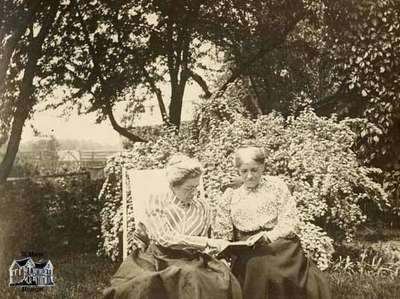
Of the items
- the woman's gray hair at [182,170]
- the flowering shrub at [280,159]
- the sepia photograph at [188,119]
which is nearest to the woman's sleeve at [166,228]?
the woman's gray hair at [182,170]

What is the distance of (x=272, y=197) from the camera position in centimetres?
260

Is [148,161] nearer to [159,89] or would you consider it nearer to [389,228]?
[159,89]

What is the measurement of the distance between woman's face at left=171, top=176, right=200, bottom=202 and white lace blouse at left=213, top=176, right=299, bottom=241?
0.28 m

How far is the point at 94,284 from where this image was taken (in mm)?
3354

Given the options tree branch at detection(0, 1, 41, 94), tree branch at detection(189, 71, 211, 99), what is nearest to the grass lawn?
tree branch at detection(0, 1, 41, 94)

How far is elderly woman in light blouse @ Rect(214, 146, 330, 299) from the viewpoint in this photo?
2.43 metres

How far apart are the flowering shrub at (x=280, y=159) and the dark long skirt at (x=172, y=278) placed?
50.1 inches

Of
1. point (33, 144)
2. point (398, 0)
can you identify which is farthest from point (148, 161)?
point (398, 0)

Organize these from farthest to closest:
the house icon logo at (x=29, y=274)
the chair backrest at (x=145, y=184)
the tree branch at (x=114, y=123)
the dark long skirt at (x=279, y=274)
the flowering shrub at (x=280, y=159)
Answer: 1. the tree branch at (x=114, y=123)
2. the flowering shrub at (x=280, y=159)
3. the house icon logo at (x=29, y=274)
4. the chair backrest at (x=145, y=184)
5. the dark long skirt at (x=279, y=274)

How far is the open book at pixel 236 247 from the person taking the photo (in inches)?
94.8

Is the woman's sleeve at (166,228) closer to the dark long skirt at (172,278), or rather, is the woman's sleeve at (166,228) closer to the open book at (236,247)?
the dark long skirt at (172,278)

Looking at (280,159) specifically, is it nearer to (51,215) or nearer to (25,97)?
(51,215)

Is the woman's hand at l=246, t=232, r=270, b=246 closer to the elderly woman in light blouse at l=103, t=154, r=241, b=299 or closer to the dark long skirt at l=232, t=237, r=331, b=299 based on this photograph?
the dark long skirt at l=232, t=237, r=331, b=299

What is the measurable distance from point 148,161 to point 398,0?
2.01 meters
